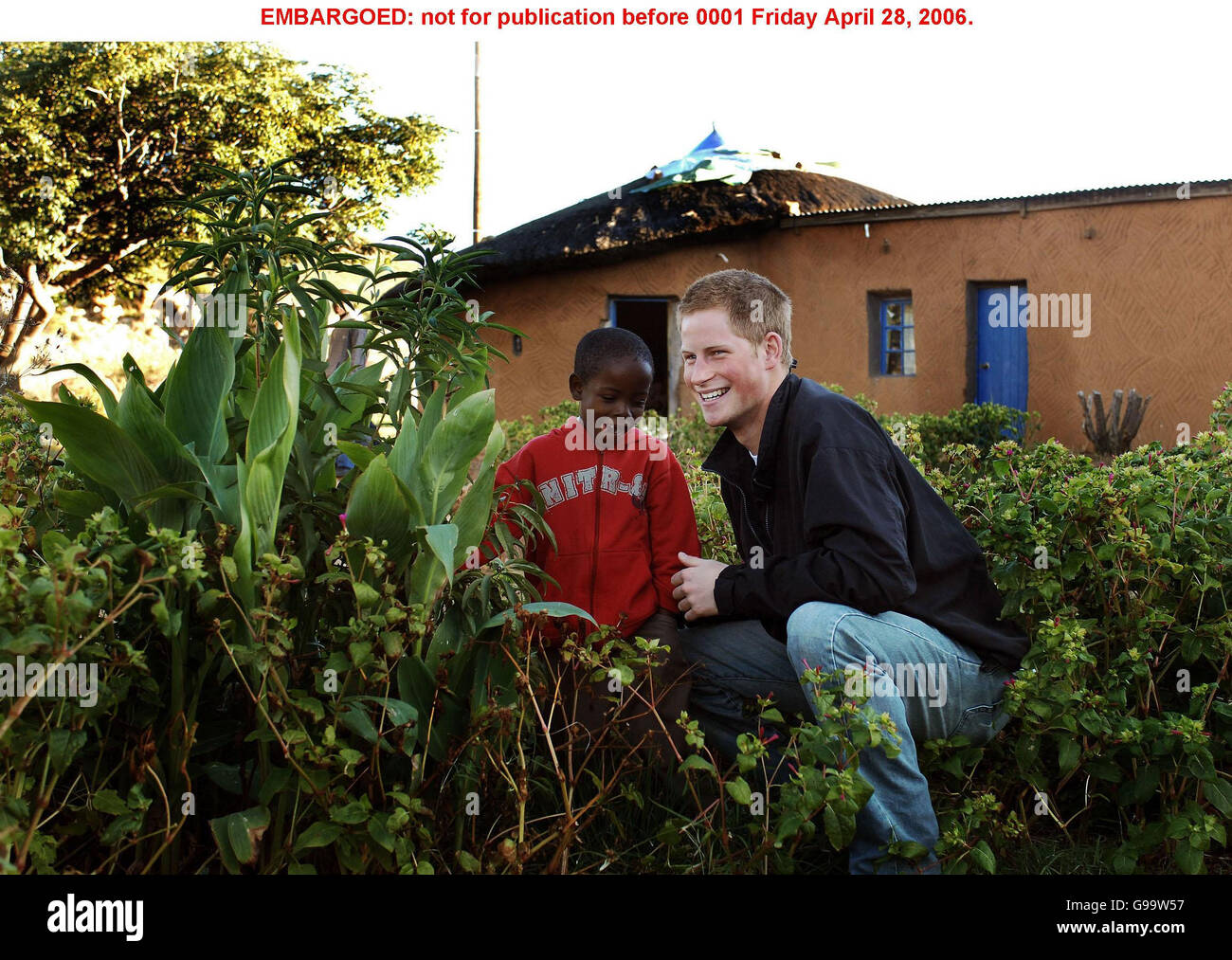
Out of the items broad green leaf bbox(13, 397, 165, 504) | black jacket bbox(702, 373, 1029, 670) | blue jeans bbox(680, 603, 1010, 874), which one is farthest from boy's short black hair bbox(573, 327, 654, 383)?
broad green leaf bbox(13, 397, 165, 504)

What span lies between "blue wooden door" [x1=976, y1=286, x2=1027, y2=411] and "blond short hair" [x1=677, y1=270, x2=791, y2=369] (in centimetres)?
1023

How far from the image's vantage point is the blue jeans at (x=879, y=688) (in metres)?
2.43

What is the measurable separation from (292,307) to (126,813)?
930mm

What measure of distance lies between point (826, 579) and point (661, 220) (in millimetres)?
11855

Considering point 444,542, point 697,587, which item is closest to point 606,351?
point 697,587

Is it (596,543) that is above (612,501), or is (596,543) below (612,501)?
below

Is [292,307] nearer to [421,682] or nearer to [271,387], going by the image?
[271,387]

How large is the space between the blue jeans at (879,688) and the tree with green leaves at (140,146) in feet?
49.2

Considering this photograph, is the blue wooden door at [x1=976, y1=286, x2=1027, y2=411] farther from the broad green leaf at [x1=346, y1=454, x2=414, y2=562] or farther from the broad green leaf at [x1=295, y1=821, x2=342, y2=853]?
the broad green leaf at [x1=295, y1=821, x2=342, y2=853]

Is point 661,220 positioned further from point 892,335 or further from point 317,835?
point 317,835

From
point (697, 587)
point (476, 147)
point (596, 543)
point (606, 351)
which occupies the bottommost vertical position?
point (697, 587)

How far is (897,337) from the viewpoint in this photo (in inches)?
536

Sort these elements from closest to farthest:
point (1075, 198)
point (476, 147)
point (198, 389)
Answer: point (198, 389), point (1075, 198), point (476, 147)
